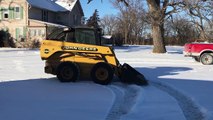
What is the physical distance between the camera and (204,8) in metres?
33.2

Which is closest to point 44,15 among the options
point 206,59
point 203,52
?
point 203,52

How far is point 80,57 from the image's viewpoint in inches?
591

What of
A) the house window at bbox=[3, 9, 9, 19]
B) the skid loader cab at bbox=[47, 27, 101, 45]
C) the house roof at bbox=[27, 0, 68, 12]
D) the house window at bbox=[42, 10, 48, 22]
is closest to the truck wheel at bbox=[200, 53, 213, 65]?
the skid loader cab at bbox=[47, 27, 101, 45]

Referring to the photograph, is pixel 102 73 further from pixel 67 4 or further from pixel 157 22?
pixel 67 4

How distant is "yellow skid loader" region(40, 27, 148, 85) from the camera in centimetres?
1483

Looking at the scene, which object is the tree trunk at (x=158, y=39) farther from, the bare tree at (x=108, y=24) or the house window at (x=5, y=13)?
the bare tree at (x=108, y=24)

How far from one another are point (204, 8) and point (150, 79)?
62.9 ft

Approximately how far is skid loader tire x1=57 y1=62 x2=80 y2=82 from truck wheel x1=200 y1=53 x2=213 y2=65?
11.2m

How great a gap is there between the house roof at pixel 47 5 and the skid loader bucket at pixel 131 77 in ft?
127

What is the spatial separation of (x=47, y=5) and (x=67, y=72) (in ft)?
146

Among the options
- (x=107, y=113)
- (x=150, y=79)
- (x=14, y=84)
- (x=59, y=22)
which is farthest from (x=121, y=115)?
(x=59, y=22)

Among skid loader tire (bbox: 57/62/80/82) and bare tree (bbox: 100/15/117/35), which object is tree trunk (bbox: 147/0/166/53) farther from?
bare tree (bbox: 100/15/117/35)

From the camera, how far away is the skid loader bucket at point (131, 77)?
14477mm

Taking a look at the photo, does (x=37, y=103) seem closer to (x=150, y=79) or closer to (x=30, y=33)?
(x=150, y=79)
